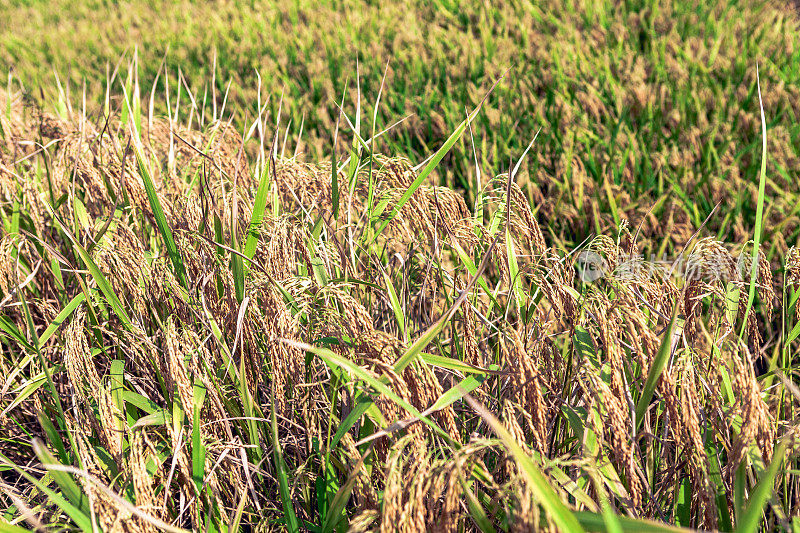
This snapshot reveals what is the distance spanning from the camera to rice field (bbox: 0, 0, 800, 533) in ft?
3.08

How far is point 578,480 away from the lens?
38.6 inches

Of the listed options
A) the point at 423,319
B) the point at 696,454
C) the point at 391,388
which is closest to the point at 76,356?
the point at 391,388

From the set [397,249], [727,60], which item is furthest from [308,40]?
[397,249]

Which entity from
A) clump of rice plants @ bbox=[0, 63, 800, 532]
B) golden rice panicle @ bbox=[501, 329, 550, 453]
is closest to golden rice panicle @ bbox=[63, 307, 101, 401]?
clump of rice plants @ bbox=[0, 63, 800, 532]

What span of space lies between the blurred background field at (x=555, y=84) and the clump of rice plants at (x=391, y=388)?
1.51ft

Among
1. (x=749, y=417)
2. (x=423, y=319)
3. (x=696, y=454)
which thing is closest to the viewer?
(x=749, y=417)

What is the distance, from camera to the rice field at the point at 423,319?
94 centimetres

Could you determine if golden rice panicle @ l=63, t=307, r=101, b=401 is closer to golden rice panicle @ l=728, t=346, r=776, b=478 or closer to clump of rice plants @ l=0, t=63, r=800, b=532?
clump of rice plants @ l=0, t=63, r=800, b=532

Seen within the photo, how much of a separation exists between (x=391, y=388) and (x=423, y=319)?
0.53m

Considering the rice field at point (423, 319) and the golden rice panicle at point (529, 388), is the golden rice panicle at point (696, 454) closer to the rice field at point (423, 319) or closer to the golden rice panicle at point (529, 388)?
the rice field at point (423, 319)

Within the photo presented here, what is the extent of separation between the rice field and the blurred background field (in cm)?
2

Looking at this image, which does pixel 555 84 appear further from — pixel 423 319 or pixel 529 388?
pixel 529 388

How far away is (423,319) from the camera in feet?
5.15

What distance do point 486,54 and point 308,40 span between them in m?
1.21
